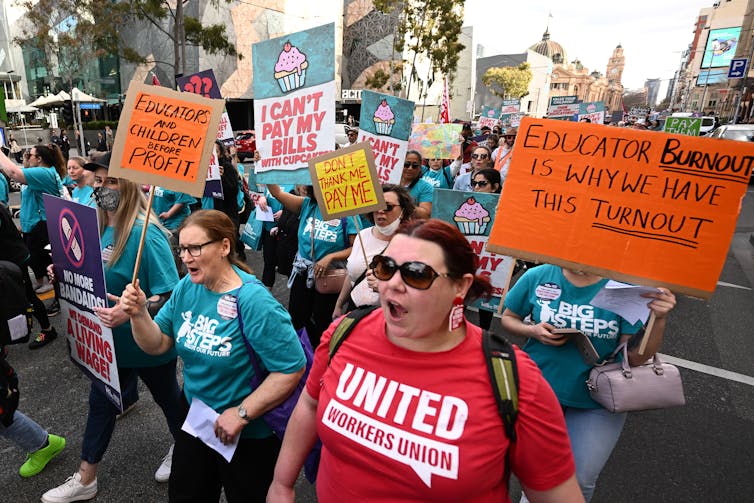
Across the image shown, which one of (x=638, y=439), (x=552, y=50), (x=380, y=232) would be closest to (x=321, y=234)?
(x=380, y=232)

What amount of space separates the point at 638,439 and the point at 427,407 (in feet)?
9.89

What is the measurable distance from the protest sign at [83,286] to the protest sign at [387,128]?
3.02m

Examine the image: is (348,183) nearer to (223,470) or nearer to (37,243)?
(223,470)

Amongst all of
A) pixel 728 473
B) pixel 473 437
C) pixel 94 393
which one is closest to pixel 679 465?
pixel 728 473

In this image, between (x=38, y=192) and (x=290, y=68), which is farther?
(x=38, y=192)

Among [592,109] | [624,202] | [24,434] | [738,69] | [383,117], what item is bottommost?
[24,434]

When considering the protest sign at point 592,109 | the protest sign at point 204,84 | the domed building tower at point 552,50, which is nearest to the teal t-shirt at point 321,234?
the protest sign at point 204,84

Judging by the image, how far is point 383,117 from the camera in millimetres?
4980

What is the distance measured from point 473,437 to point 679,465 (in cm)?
286

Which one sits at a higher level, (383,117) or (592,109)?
(592,109)

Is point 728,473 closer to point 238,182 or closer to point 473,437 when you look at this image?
point 473,437

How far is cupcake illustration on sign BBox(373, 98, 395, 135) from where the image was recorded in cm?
496

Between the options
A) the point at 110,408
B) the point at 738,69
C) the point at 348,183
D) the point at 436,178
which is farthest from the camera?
the point at 738,69

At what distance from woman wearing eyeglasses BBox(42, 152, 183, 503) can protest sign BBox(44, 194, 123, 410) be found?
110 millimetres
